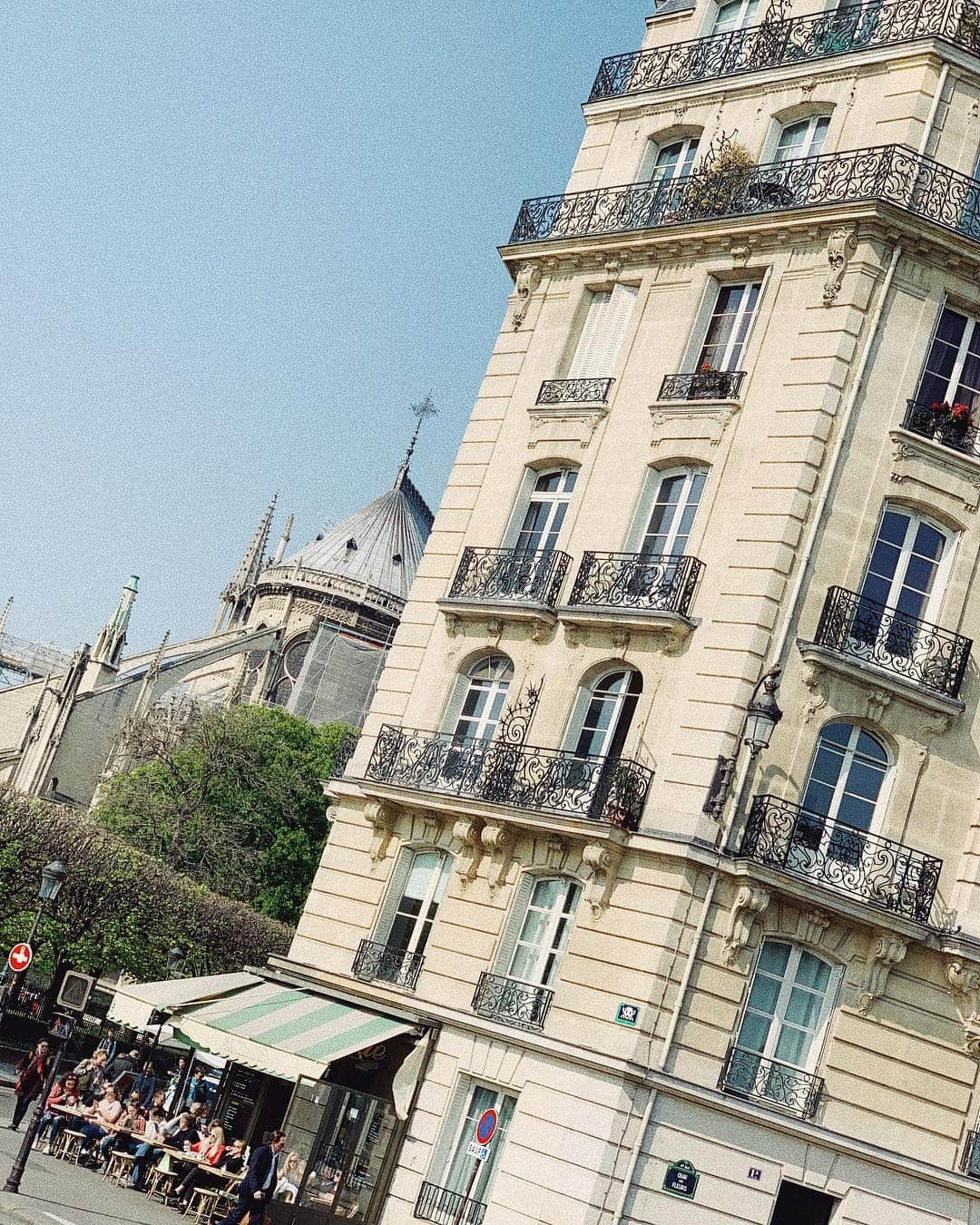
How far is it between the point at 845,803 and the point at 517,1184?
6.70 metres

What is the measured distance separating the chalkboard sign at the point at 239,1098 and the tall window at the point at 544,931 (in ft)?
17.0

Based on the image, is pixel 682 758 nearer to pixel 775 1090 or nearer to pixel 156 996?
pixel 775 1090

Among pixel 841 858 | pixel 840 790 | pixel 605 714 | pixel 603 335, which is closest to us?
pixel 841 858

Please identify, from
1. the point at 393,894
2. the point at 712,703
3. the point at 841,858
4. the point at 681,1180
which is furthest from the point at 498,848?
the point at 681,1180

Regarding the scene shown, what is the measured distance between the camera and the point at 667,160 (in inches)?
1062

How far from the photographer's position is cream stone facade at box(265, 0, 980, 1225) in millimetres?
20172

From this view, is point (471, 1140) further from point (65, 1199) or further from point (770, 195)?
point (770, 195)

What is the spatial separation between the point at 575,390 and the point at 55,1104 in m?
14.0

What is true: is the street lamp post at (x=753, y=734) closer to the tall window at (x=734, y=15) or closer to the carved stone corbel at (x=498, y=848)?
the carved stone corbel at (x=498, y=848)

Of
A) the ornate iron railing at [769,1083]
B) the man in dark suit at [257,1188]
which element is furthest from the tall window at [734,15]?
the man in dark suit at [257,1188]

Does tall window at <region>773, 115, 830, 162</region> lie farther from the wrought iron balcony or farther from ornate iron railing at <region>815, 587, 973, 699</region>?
the wrought iron balcony

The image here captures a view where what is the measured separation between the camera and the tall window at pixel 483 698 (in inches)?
942

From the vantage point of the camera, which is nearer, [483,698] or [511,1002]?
[511,1002]

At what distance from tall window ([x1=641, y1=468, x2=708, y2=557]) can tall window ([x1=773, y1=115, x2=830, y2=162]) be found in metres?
5.74
